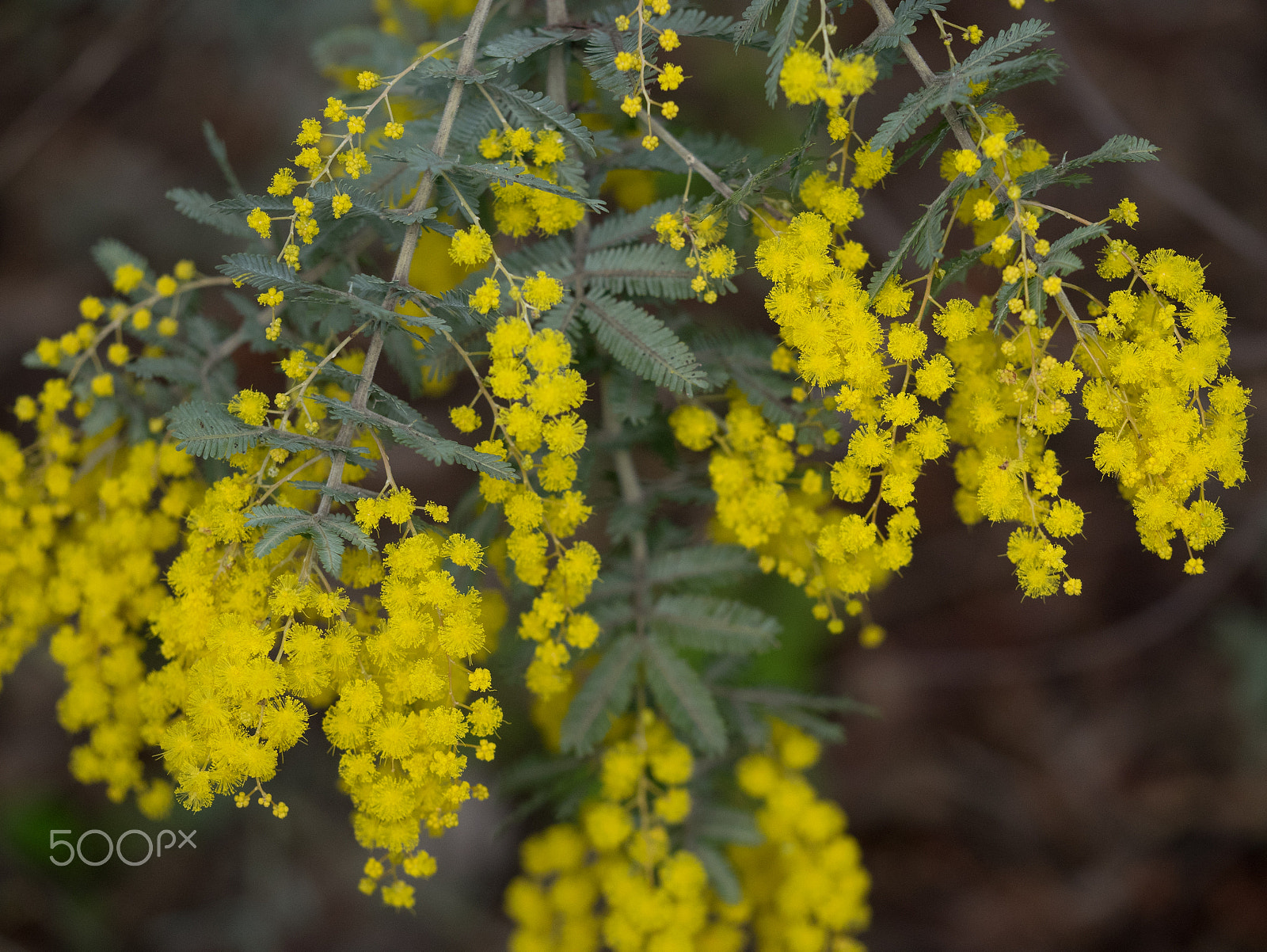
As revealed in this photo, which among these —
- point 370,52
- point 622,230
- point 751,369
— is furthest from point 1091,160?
point 370,52

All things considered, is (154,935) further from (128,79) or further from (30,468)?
(128,79)

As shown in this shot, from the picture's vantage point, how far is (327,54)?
124 inches

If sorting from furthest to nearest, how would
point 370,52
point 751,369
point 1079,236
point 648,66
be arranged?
point 370,52
point 751,369
point 648,66
point 1079,236

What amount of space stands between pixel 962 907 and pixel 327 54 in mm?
4999

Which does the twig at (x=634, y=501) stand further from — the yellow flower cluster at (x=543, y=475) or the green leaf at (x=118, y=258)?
the green leaf at (x=118, y=258)

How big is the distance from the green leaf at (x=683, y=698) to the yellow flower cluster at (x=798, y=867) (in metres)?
0.50

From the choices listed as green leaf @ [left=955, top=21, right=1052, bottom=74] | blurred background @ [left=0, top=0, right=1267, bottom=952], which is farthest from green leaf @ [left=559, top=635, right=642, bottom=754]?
blurred background @ [left=0, top=0, right=1267, bottom=952]

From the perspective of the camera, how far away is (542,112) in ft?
6.23

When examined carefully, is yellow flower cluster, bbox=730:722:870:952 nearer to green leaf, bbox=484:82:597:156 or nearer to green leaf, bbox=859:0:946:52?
green leaf, bbox=484:82:597:156

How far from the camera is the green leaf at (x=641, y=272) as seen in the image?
1.98m

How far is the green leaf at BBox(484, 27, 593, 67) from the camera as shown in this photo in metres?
1.91

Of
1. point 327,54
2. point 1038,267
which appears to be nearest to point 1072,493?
point 1038,267

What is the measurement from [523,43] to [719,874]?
7.68ft

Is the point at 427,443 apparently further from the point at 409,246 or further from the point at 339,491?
the point at 409,246
